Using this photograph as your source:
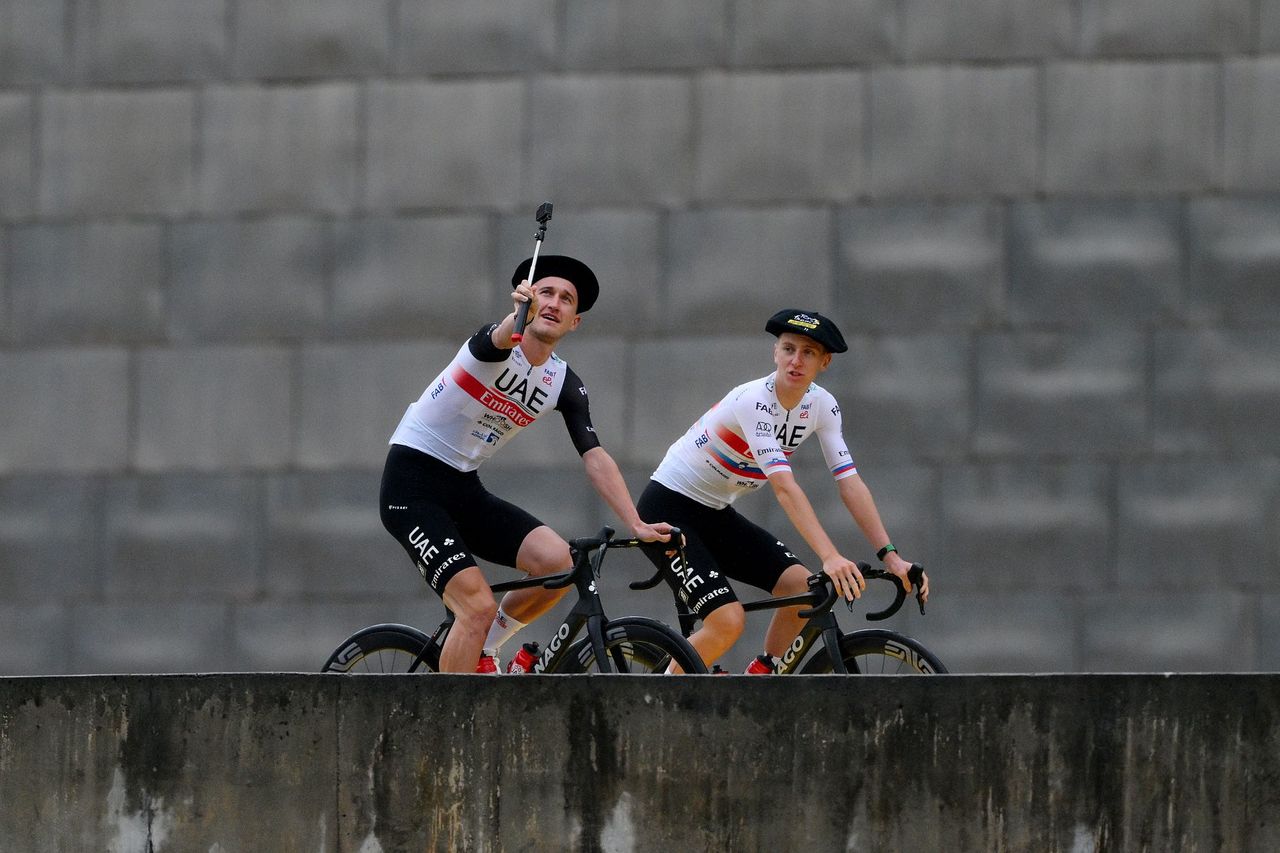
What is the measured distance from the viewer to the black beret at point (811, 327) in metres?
8.17

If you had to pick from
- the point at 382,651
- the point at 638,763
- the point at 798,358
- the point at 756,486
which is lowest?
the point at 638,763

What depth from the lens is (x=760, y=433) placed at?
8.41 metres

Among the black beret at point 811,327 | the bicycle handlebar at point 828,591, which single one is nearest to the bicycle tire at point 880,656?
the bicycle handlebar at point 828,591

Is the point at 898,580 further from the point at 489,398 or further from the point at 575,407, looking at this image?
the point at 489,398

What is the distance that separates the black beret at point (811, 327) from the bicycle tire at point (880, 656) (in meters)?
1.25

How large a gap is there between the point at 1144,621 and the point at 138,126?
806cm

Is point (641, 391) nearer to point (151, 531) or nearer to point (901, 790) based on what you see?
point (151, 531)

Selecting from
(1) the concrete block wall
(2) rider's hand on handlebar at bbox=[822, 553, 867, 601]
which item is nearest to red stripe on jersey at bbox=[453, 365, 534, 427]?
(2) rider's hand on handlebar at bbox=[822, 553, 867, 601]

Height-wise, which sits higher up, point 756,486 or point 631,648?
point 756,486

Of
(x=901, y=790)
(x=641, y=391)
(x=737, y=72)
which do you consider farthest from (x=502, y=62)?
(x=901, y=790)

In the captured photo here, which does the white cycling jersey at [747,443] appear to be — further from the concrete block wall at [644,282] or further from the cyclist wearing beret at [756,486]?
the concrete block wall at [644,282]

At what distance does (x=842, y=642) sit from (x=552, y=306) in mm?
1947

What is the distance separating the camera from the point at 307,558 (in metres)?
13.6

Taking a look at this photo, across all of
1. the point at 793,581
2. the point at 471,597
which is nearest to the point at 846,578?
the point at 793,581
